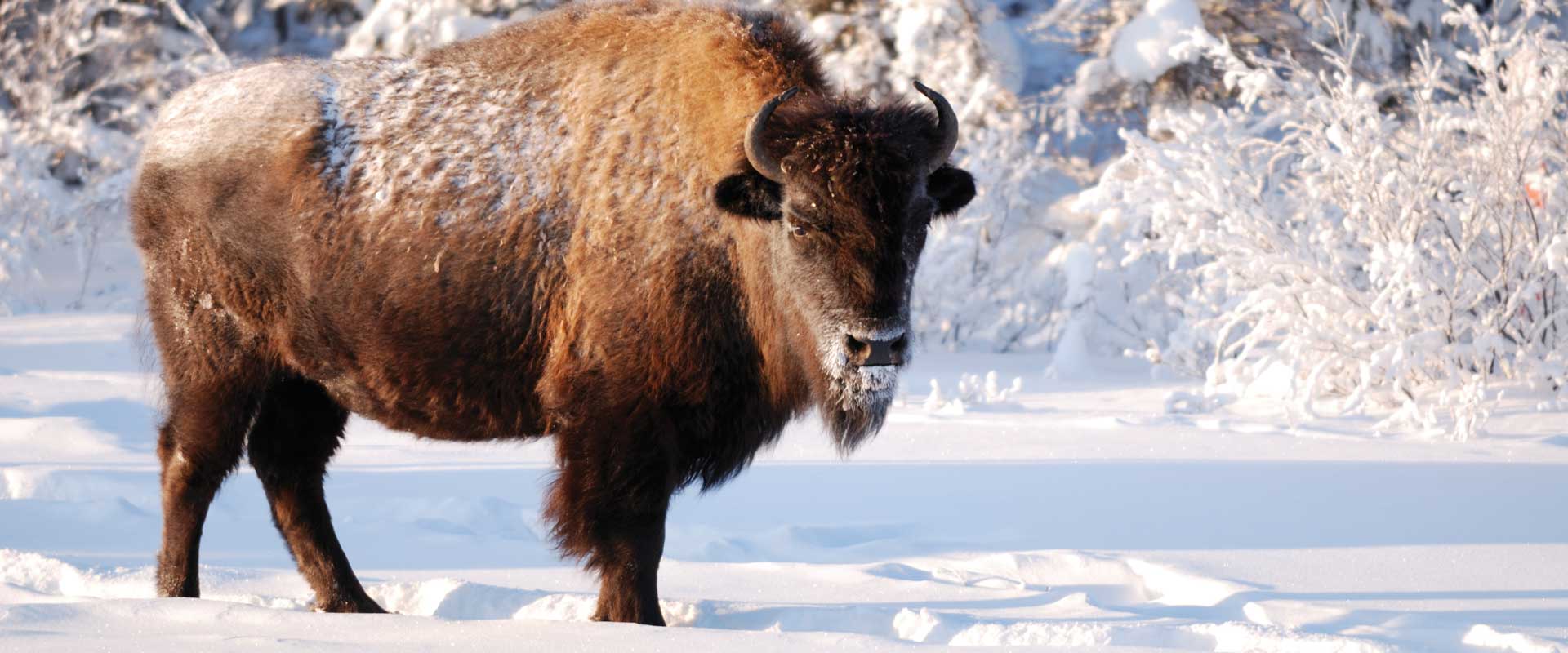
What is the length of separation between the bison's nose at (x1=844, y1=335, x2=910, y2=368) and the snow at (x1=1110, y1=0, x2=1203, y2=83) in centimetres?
1081

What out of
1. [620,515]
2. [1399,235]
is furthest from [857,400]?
[1399,235]

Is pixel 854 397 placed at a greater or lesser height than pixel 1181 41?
greater

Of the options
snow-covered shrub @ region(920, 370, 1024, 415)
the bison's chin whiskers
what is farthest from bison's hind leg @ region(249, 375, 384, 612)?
snow-covered shrub @ region(920, 370, 1024, 415)

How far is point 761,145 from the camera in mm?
4219

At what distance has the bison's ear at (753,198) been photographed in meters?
4.25

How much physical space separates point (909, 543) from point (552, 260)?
1.98m

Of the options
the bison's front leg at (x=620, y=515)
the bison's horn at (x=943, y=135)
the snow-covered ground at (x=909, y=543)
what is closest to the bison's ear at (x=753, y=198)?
the bison's horn at (x=943, y=135)

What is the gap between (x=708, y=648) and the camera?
350cm

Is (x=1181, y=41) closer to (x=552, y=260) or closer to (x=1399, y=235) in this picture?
(x=1399, y=235)

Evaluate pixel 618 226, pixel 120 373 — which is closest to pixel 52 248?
pixel 120 373

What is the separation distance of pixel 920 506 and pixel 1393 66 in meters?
11.8

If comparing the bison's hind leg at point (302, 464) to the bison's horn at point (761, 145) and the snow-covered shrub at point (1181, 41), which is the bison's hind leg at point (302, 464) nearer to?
the bison's horn at point (761, 145)

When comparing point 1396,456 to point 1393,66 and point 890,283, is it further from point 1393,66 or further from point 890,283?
point 1393,66

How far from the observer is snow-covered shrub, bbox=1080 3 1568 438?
27.5 ft
